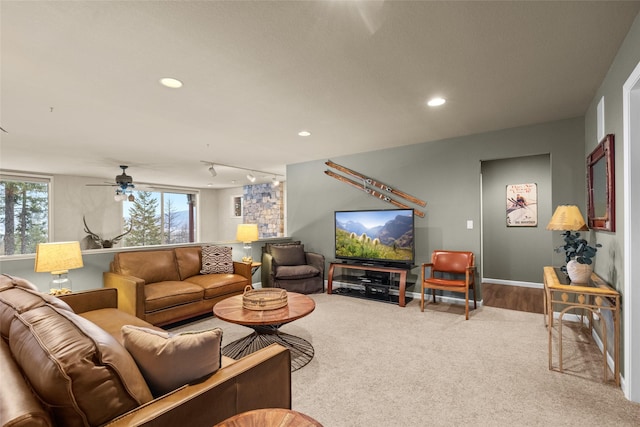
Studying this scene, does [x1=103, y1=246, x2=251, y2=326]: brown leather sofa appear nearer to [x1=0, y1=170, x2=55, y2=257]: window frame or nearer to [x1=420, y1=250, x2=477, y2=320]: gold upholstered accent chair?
[x1=420, y1=250, x2=477, y2=320]: gold upholstered accent chair

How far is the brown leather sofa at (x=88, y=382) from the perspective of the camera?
0.87m

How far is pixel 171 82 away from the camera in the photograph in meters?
2.59

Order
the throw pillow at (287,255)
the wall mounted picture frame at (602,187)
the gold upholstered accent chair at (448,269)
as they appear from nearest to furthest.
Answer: the wall mounted picture frame at (602,187) → the gold upholstered accent chair at (448,269) → the throw pillow at (287,255)

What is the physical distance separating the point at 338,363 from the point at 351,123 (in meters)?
2.63

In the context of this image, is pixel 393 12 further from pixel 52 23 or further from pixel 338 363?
pixel 338 363

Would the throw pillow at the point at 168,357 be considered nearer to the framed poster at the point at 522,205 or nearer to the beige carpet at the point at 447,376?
the beige carpet at the point at 447,376

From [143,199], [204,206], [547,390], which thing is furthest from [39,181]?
[547,390]

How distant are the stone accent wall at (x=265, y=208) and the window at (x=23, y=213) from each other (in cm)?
467

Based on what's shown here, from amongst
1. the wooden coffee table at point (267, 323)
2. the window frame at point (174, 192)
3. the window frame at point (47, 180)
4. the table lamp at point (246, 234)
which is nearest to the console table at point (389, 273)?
the table lamp at point (246, 234)

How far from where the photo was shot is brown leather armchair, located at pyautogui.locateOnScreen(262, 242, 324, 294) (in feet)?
16.0

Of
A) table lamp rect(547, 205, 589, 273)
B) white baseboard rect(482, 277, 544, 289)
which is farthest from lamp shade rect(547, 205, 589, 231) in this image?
white baseboard rect(482, 277, 544, 289)

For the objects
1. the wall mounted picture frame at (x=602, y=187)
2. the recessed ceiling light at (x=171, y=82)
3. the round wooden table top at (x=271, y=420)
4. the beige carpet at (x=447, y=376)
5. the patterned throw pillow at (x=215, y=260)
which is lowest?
the beige carpet at (x=447, y=376)

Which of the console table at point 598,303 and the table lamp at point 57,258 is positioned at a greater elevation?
the table lamp at point 57,258

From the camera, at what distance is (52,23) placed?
1789 millimetres
